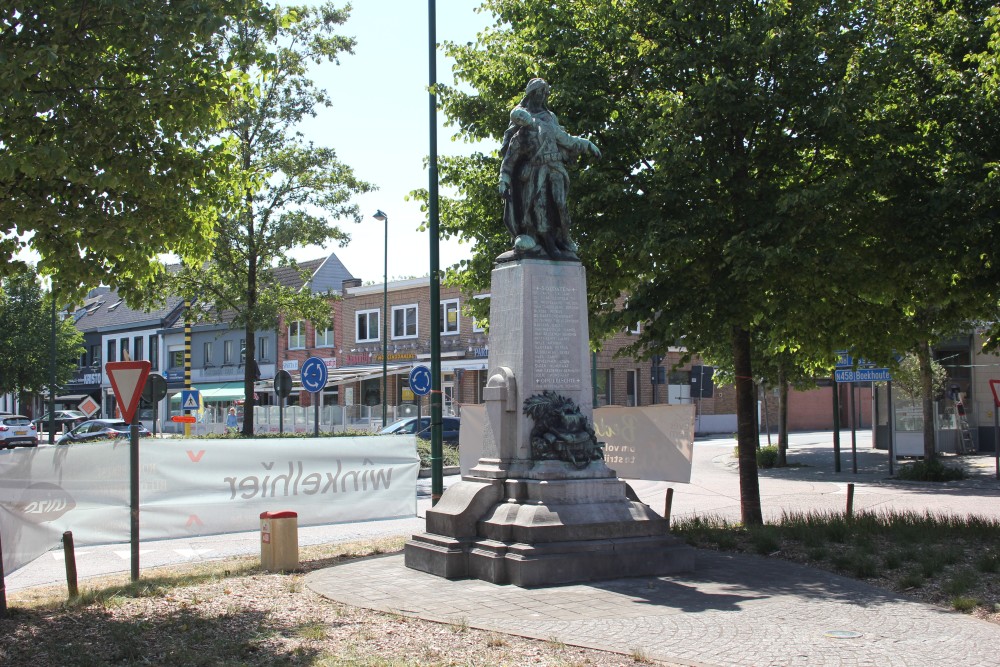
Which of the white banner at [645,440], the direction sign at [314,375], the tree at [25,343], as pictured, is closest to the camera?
the white banner at [645,440]

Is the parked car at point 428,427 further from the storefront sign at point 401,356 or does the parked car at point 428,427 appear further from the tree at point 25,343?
the tree at point 25,343

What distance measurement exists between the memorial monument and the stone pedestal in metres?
0.01

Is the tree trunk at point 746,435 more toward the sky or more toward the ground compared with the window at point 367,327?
more toward the ground

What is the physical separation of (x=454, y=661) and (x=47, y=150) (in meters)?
5.47

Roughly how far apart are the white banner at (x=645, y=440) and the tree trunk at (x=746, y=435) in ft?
2.49

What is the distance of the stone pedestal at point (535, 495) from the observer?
931 centimetres

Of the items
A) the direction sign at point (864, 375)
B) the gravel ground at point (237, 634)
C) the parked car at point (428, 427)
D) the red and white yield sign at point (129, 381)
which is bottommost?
the gravel ground at point (237, 634)

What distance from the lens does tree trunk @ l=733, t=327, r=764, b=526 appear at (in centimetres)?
1381

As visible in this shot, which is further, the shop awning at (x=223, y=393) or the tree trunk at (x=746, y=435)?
the shop awning at (x=223, y=393)

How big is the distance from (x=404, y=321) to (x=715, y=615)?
41012 mm

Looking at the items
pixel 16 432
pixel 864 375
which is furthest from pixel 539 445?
pixel 16 432

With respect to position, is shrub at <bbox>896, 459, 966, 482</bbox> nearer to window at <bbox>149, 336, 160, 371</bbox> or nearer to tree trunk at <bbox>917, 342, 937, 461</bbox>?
tree trunk at <bbox>917, 342, 937, 461</bbox>

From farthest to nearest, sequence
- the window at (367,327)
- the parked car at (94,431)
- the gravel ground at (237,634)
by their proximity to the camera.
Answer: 1. the window at (367,327)
2. the parked car at (94,431)
3. the gravel ground at (237,634)

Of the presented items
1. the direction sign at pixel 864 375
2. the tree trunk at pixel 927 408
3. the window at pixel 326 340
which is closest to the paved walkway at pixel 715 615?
the direction sign at pixel 864 375
